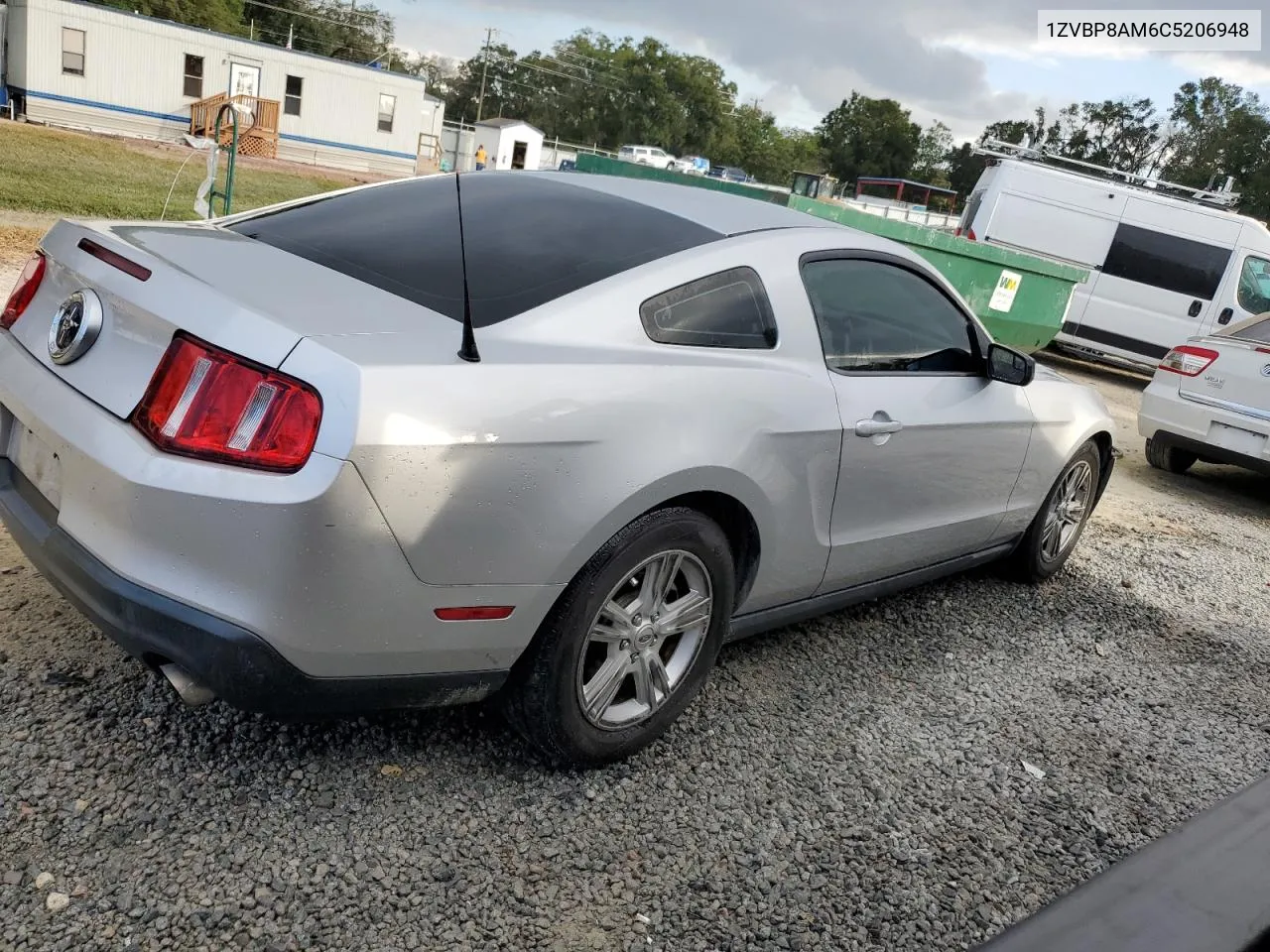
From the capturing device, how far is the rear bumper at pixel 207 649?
223 centimetres

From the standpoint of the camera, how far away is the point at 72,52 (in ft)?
96.6

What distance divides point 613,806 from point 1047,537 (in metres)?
3.01

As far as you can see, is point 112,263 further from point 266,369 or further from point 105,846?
point 105,846

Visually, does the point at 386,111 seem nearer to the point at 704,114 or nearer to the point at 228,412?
the point at 228,412

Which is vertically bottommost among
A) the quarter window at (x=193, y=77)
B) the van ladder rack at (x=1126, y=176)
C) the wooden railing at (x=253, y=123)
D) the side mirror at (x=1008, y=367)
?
the wooden railing at (x=253, y=123)

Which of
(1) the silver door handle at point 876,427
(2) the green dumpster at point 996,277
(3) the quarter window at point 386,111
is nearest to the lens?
(1) the silver door handle at point 876,427

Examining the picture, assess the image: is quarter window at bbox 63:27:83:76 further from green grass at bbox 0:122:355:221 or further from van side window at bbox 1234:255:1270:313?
van side window at bbox 1234:255:1270:313

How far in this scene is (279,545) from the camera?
2.15 metres

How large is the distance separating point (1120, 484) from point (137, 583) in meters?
7.32

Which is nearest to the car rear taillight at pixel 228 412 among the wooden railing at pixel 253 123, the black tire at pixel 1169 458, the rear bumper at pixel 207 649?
the rear bumper at pixel 207 649

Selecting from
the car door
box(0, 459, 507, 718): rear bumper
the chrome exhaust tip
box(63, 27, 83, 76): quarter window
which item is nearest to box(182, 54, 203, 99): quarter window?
box(63, 27, 83, 76): quarter window

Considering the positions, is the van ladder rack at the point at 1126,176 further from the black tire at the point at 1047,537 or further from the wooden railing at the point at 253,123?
the wooden railing at the point at 253,123

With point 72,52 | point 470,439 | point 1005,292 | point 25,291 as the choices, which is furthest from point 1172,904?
point 72,52

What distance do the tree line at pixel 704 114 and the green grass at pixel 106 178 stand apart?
102 ft
